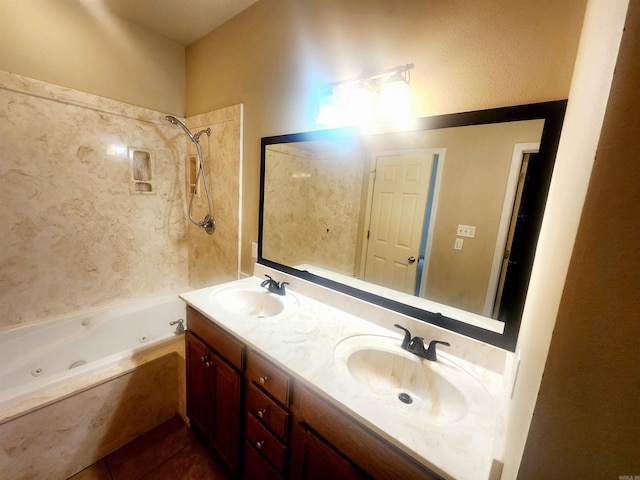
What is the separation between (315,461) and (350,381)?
0.31 m

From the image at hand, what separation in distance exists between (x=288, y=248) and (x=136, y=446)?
1.48m

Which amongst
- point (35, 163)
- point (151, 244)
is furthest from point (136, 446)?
point (35, 163)

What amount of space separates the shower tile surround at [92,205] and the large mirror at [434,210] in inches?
30.1

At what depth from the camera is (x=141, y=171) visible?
2.06 m

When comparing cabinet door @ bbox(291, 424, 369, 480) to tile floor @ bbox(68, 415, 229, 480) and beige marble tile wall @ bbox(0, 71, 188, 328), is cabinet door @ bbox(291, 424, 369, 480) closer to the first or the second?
tile floor @ bbox(68, 415, 229, 480)

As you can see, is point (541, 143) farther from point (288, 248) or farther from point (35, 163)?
point (35, 163)

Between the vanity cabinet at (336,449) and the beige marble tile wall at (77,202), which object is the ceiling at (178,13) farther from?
the vanity cabinet at (336,449)

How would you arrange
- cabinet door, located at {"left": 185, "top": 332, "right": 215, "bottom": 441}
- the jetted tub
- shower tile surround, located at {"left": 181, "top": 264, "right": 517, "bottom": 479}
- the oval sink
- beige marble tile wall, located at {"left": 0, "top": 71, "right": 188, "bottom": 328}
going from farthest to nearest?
beige marble tile wall, located at {"left": 0, "top": 71, "right": 188, "bottom": 328} < the jetted tub < cabinet door, located at {"left": 185, "top": 332, "right": 215, "bottom": 441} < the oval sink < shower tile surround, located at {"left": 181, "top": 264, "right": 517, "bottom": 479}

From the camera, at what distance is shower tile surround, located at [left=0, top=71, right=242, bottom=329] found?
1.57m

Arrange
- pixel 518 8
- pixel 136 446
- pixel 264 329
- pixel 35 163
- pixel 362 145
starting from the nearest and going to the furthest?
pixel 518 8 < pixel 264 329 < pixel 362 145 < pixel 136 446 < pixel 35 163

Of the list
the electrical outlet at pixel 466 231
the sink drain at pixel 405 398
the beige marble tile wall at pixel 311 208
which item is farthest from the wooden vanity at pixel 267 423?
the electrical outlet at pixel 466 231

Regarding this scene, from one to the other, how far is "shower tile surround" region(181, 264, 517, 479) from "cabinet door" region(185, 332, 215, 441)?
0.26m

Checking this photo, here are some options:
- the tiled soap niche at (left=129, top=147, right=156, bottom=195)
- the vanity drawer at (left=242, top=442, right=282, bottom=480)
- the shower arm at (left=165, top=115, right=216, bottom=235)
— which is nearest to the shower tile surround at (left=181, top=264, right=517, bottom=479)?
the vanity drawer at (left=242, top=442, right=282, bottom=480)

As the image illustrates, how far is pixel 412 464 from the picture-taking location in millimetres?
629
